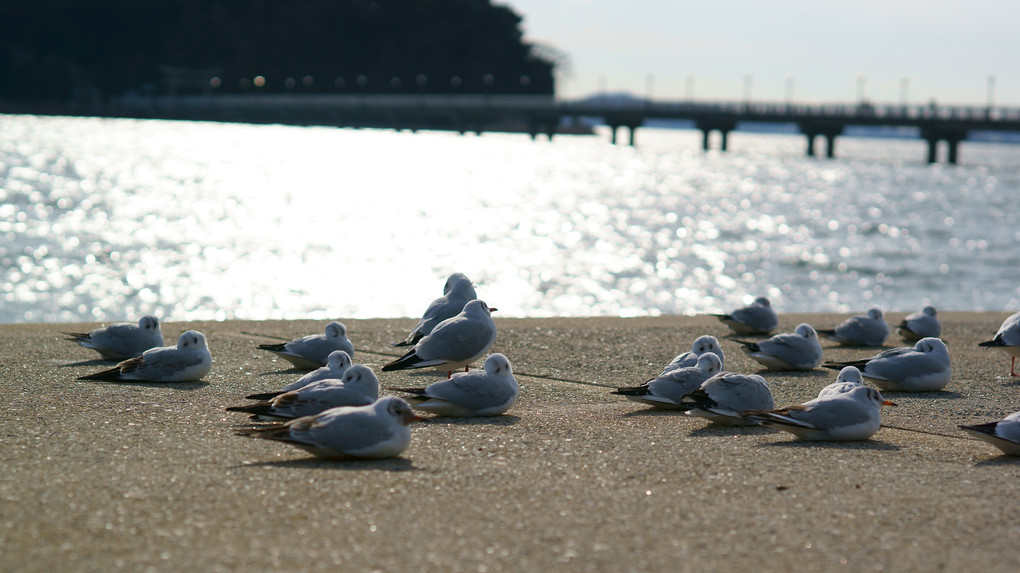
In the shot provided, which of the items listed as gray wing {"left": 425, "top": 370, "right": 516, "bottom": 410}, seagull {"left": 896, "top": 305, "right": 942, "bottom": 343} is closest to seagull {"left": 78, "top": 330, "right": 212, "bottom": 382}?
gray wing {"left": 425, "top": 370, "right": 516, "bottom": 410}

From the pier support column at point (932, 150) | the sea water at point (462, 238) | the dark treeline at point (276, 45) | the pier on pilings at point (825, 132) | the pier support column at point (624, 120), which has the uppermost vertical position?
the dark treeline at point (276, 45)

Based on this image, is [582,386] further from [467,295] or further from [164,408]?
[164,408]

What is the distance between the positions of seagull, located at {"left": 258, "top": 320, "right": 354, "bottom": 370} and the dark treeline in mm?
125757

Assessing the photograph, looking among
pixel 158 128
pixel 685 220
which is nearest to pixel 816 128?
pixel 685 220

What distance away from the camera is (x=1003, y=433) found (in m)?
5.44

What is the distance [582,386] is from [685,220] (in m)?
36.8

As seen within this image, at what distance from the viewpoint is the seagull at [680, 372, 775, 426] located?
6.12 m

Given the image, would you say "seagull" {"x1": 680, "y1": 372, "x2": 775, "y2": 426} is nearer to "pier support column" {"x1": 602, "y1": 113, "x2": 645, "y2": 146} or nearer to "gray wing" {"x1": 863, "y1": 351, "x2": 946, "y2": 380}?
"gray wing" {"x1": 863, "y1": 351, "x2": 946, "y2": 380}

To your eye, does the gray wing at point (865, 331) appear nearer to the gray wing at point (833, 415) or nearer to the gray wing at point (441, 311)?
the gray wing at point (441, 311)

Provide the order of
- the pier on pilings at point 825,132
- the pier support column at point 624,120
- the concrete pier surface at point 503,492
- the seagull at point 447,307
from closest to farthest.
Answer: the concrete pier surface at point 503,492, the seagull at point 447,307, the pier on pilings at point 825,132, the pier support column at point 624,120

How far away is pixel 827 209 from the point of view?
4972 centimetres

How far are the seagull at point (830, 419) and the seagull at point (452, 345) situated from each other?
2.12 meters

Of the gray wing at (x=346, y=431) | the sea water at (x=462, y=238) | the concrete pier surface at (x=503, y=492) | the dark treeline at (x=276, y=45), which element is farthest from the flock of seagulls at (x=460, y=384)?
the dark treeline at (x=276, y=45)

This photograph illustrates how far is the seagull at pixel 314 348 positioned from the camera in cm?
779
